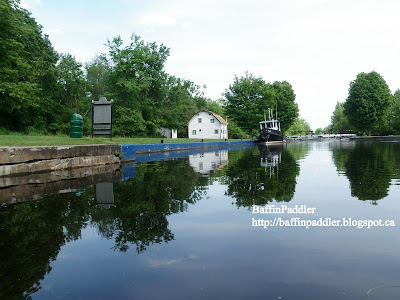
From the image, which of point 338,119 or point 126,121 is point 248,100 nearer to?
point 126,121

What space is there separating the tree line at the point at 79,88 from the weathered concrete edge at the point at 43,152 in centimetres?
1918

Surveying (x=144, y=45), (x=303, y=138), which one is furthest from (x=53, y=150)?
(x=303, y=138)

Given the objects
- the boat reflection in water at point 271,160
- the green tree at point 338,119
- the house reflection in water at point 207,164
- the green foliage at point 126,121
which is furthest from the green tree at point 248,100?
the green tree at point 338,119

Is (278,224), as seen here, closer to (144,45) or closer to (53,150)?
(53,150)

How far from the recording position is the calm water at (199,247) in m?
2.13

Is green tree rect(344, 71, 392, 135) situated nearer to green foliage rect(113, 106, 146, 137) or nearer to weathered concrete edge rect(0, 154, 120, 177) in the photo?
green foliage rect(113, 106, 146, 137)

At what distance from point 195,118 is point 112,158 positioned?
52.8 m

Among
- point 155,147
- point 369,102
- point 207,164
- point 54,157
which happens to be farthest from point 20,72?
point 369,102

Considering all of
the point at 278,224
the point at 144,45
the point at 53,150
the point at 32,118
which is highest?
the point at 144,45

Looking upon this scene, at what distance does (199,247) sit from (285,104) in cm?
7172

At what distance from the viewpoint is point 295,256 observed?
267 cm

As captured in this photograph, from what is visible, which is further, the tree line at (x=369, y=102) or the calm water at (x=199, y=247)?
the tree line at (x=369, y=102)

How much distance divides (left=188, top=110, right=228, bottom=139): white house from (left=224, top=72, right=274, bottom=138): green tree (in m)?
6.08

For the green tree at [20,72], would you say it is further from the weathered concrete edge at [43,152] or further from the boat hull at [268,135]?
the boat hull at [268,135]
